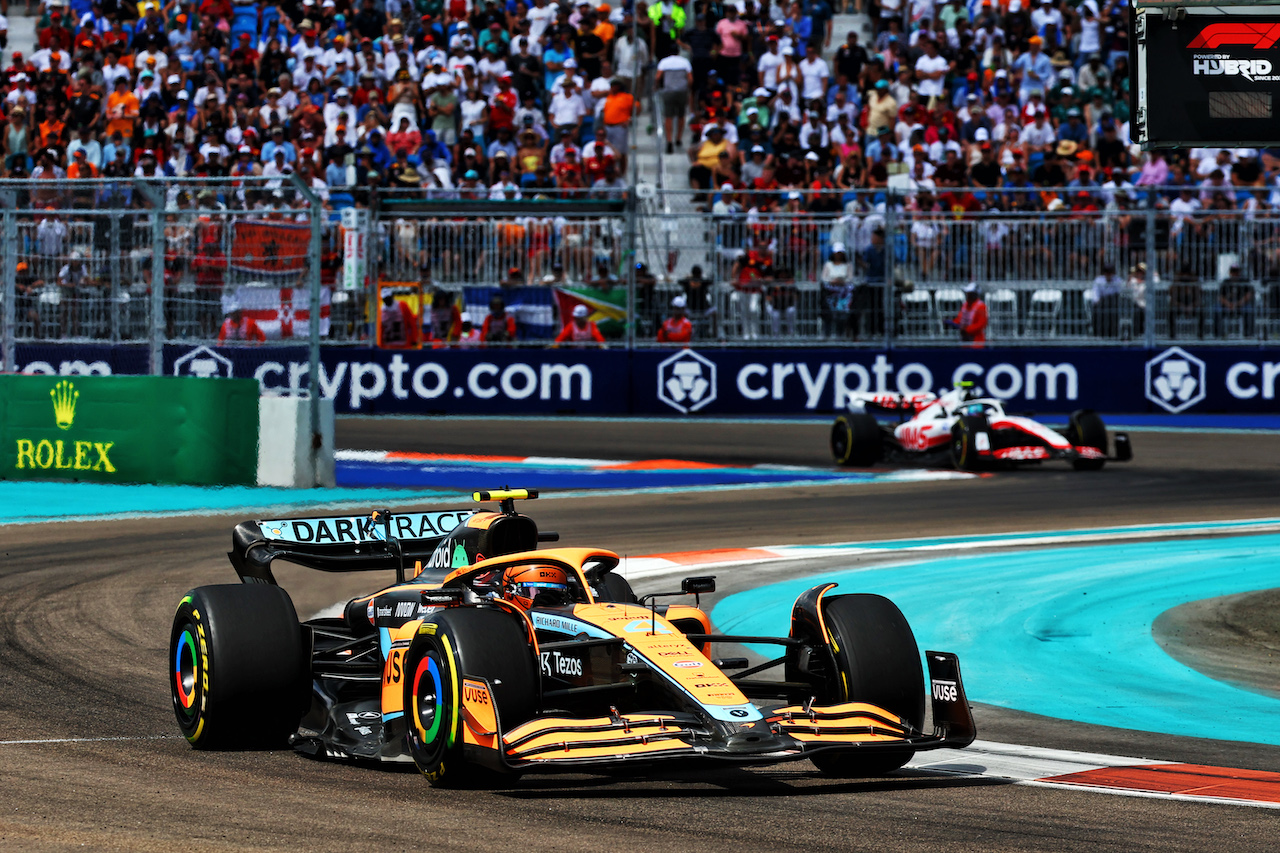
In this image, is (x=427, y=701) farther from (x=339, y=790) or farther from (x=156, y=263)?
(x=156, y=263)

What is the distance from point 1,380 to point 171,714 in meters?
11.4

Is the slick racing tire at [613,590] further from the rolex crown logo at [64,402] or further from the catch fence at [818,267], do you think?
the catch fence at [818,267]

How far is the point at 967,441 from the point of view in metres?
19.5

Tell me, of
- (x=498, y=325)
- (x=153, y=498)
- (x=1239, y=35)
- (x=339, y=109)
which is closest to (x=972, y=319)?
(x=498, y=325)

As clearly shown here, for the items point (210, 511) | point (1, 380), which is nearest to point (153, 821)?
point (210, 511)

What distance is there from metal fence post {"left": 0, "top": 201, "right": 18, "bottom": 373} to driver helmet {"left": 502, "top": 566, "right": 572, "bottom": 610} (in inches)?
490

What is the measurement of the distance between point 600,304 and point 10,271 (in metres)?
8.67

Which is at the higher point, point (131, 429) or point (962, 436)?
point (131, 429)

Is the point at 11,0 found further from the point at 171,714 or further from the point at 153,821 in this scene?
the point at 153,821

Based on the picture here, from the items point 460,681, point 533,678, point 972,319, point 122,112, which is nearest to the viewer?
point 460,681

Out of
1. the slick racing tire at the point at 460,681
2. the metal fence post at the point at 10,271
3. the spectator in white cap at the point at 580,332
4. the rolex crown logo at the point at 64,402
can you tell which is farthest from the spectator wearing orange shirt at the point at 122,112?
the slick racing tire at the point at 460,681

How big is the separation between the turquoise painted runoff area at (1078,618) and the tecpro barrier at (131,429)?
7496 mm

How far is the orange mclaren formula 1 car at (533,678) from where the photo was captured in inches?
246

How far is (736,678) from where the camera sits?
7090 mm
